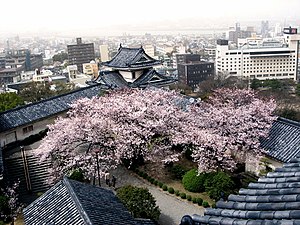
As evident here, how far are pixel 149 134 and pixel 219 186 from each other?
16.0ft

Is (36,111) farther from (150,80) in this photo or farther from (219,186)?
(219,186)

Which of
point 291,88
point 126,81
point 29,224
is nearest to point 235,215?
point 29,224

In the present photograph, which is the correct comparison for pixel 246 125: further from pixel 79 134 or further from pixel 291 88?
pixel 291 88

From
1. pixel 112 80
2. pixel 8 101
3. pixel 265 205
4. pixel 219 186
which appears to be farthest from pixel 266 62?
pixel 265 205

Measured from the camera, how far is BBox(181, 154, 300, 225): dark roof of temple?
3910 millimetres

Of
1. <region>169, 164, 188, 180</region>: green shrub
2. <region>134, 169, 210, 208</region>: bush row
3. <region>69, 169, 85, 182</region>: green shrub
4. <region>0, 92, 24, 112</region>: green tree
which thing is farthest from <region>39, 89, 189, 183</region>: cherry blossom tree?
<region>0, 92, 24, 112</region>: green tree

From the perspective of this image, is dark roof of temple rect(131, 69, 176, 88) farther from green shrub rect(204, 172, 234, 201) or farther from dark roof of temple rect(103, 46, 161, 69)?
green shrub rect(204, 172, 234, 201)

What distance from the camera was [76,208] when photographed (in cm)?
960

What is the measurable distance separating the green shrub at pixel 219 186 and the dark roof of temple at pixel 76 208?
5.15 meters

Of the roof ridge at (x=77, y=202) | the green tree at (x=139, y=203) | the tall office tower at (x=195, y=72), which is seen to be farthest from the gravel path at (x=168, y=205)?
the tall office tower at (x=195, y=72)

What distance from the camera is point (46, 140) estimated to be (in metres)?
19.0

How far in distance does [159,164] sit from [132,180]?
6.04 ft

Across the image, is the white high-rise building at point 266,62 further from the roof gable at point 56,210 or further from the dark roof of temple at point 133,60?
the roof gable at point 56,210

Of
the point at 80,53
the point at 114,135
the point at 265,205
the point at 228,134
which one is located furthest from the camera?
the point at 80,53
